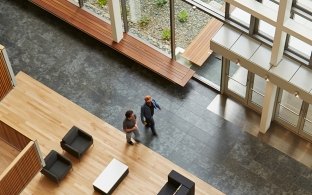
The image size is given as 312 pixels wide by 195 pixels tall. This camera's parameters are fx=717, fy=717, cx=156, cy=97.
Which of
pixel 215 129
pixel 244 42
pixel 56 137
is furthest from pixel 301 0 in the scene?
pixel 56 137

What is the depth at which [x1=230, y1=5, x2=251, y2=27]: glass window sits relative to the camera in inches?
719

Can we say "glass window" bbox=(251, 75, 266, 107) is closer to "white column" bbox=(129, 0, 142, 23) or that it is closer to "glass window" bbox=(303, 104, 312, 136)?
"glass window" bbox=(303, 104, 312, 136)

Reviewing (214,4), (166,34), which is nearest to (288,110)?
(214,4)

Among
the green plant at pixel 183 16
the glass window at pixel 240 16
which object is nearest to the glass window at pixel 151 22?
the green plant at pixel 183 16

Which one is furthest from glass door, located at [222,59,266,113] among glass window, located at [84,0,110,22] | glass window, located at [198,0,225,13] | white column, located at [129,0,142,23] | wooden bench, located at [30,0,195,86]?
glass window, located at [84,0,110,22]

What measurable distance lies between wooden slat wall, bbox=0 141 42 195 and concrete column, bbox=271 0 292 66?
20.7ft

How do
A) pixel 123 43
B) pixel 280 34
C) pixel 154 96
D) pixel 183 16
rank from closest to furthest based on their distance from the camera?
pixel 280 34, pixel 183 16, pixel 154 96, pixel 123 43

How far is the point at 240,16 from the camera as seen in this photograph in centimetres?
1833

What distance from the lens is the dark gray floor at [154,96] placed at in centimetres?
1903

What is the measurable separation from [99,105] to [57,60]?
2.12 metres

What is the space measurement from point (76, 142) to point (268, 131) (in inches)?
208

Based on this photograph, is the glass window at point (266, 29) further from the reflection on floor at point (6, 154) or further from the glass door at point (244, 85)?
the reflection on floor at point (6, 154)

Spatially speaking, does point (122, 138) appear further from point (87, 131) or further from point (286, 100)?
point (286, 100)

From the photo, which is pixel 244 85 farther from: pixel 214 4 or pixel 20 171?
pixel 20 171
